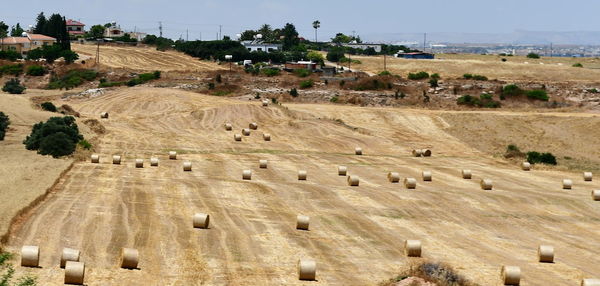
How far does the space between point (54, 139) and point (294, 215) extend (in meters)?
19.5

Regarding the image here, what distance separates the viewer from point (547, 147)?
66.6 metres

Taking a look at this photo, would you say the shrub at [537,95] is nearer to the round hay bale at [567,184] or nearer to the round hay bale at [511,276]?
the round hay bale at [567,184]

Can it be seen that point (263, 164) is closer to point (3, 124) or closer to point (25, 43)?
point (3, 124)

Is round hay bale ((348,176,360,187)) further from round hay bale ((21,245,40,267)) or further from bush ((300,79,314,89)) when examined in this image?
bush ((300,79,314,89))

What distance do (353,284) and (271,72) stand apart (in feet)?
281

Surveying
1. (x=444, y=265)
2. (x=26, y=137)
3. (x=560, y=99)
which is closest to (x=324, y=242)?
(x=444, y=265)

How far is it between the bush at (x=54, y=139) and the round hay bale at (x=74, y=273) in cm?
2632

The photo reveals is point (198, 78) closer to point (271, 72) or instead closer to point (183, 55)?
point (271, 72)

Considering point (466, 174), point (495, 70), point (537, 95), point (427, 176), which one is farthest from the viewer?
point (495, 70)

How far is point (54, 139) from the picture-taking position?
1873 inches

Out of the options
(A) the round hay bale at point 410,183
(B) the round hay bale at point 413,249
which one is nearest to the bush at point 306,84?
(A) the round hay bale at point 410,183

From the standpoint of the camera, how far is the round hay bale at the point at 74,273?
20656mm

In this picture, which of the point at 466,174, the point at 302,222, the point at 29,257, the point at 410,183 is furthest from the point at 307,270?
the point at 466,174

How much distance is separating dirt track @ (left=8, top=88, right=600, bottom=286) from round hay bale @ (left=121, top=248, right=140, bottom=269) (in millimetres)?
336
